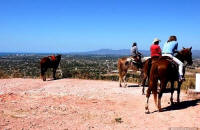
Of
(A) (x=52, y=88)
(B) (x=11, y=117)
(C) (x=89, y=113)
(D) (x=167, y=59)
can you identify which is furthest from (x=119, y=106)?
(A) (x=52, y=88)

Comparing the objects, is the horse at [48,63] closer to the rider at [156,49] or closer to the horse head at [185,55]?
the rider at [156,49]

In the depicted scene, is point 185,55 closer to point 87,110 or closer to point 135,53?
point 135,53

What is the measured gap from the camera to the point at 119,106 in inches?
480

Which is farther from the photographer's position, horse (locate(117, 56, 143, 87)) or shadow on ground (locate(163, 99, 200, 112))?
horse (locate(117, 56, 143, 87))

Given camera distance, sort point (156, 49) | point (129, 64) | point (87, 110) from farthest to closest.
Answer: point (129, 64) → point (156, 49) → point (87, 110)

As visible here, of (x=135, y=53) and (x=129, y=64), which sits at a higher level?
(x=135, y=53)

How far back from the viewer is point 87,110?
11.3 metres

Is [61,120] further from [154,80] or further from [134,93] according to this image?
[134,93]

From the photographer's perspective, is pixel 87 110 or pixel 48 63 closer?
pixel 87 110

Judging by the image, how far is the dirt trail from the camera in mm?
9281

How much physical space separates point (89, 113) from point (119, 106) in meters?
1.81

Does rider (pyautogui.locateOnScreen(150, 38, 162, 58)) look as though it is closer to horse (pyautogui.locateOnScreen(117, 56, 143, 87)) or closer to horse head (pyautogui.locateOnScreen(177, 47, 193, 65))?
horse head (pyautogui.locateOnScreen(177, 47, 193, 65))

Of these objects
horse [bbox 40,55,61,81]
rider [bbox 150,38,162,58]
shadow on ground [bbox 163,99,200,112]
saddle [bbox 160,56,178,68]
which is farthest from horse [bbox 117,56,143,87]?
horse [bbox 40,55,61,81]

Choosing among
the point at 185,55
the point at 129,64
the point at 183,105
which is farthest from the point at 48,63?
the point at 183,105
